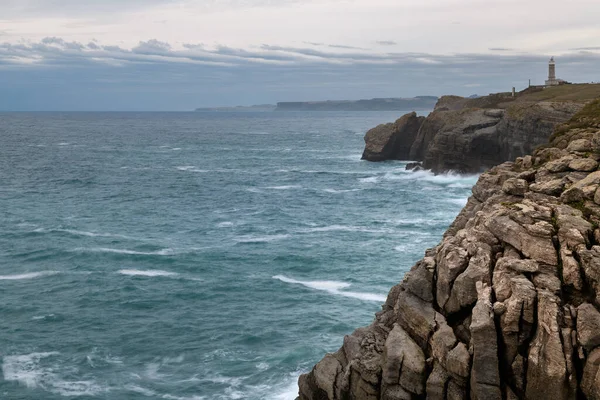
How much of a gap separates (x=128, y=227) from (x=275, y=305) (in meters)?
32.5

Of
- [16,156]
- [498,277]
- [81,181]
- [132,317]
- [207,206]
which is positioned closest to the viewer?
[498,277]

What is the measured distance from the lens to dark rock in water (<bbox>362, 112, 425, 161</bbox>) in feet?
487

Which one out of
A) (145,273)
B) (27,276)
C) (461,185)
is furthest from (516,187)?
(461,185)

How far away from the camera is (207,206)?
94125 millimetres

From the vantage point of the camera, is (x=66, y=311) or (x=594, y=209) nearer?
(x=594, y=209)

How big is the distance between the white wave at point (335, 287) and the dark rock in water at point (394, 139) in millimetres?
94970

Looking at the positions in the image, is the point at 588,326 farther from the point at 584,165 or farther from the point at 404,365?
the point at 584,165

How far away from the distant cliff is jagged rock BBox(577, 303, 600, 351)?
8323cm

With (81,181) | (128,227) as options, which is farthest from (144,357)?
(81,181)

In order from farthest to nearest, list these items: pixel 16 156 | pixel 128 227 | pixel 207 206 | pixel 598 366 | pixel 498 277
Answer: pixel 16 156
pixel 207 206
pixel 128 227
pixel 498 277
pixel 598 366

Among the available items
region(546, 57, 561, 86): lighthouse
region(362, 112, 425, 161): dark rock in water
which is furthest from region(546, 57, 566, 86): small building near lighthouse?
region(362, 112, 425, 161): dark rock in water

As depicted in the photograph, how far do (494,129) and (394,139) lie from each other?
34091mm

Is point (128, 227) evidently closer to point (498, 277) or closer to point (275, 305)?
point (275, 305)

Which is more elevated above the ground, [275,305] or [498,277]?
[498,277]
